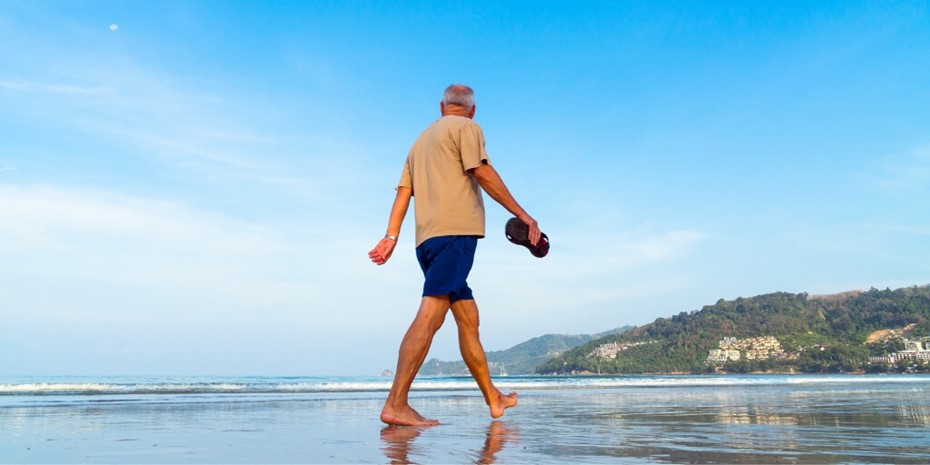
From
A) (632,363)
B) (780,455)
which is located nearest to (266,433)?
(780,455)

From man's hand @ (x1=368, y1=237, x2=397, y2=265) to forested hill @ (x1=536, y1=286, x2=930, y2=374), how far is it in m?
75.5

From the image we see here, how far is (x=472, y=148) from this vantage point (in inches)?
158

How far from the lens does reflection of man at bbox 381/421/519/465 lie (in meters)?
2.20

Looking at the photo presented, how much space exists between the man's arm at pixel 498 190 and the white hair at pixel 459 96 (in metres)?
0.69

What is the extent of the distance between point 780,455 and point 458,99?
124 inches

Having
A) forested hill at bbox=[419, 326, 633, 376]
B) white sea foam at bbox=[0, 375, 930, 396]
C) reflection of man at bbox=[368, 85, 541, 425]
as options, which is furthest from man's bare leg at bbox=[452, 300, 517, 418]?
forested hill at bbox=[419, 326, 633, 376]

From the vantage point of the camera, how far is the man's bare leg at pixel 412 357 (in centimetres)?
370

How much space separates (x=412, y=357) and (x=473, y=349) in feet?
1.48

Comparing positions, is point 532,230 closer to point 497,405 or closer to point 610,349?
point 497,405

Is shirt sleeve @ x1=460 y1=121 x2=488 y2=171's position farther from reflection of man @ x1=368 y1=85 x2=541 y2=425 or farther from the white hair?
the white hair

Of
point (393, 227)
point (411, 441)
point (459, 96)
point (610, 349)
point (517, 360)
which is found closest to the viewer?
point (411, 441)

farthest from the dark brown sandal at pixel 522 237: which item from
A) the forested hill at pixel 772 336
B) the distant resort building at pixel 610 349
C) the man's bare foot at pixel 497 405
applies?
the distant resort building at pixel 610 349

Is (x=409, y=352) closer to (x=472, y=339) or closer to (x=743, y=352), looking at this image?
(x=472, y=339)

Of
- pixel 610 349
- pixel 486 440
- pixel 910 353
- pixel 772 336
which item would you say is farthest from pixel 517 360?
pixel 486 440
